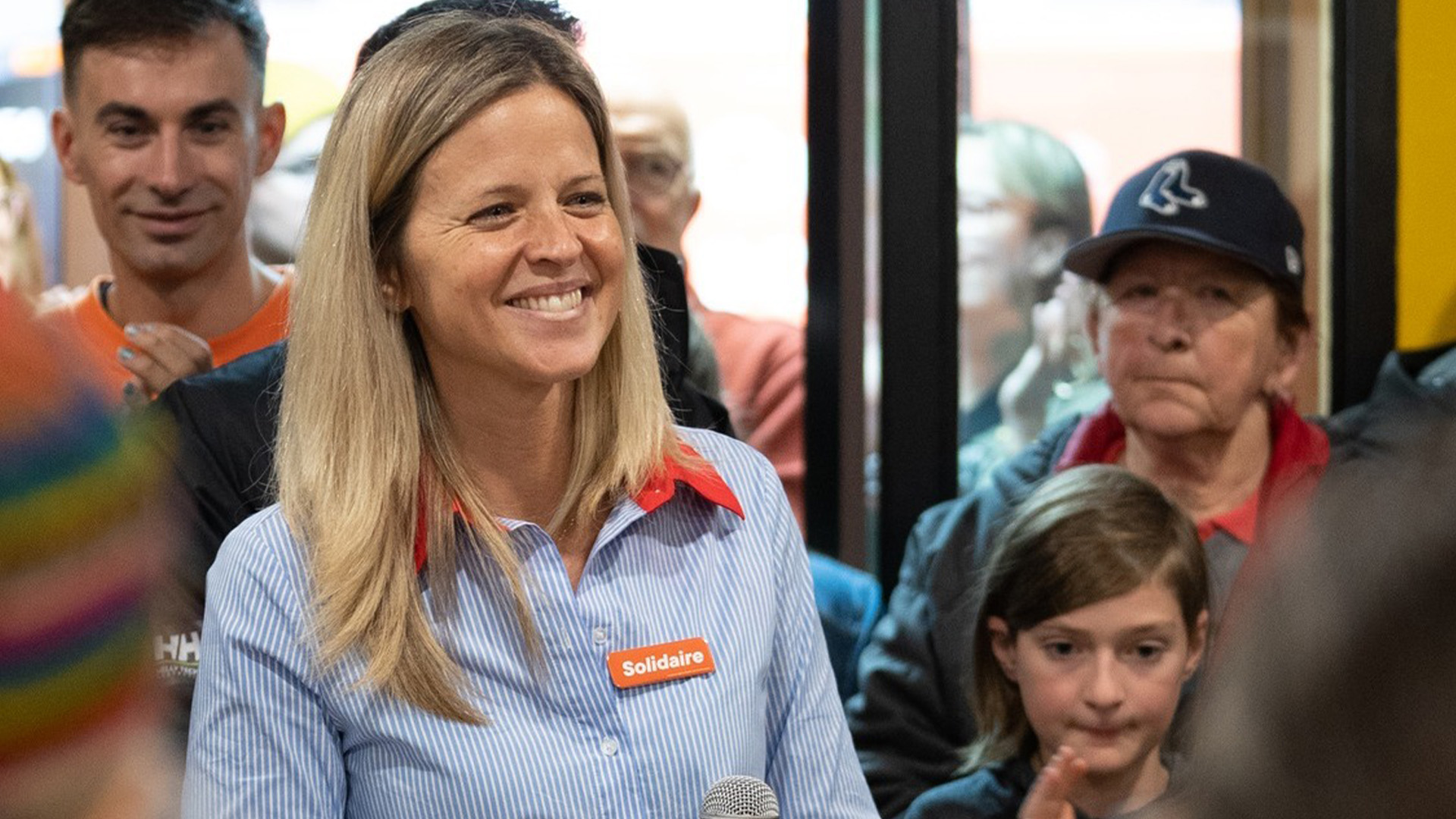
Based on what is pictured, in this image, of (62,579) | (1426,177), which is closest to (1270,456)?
(1426,177)

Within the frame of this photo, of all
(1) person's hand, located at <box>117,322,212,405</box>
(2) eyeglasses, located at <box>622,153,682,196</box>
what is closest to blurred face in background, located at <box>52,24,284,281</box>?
(1) person's hand, located at <box>117,322,212,405</box>

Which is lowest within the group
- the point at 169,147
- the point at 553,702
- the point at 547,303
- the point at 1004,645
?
the point at 1004,645

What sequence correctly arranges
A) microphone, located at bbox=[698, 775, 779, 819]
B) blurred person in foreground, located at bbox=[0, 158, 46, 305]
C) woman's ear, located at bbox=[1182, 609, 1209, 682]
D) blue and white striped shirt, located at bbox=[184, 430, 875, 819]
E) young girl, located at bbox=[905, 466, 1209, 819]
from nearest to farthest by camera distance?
microphone, located at bbox=[698, 775, 779, 819] → blue and white striped shirt, located at bbox=[184, 430, 875, 819] → young girl, located at bbox=[905, 466, 1209, 819] → woman's ear, located at bbox=[1182, 609, 1209, 682] → blurred person in foreground, located at bbox=[0, 158, 46, 305]

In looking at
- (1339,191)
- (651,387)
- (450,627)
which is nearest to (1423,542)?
(450,627)

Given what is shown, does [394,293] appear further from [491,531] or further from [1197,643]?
[1197,643]

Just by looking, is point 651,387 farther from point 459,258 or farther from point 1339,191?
point 1339,191

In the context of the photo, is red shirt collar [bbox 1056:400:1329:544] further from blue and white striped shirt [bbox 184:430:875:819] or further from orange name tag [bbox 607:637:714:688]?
orange name tag [bbox 607:637:714:688]

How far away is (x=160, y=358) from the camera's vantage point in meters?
2.58

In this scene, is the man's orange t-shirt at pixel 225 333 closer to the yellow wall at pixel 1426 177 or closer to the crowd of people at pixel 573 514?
the crowd of people at pixel 573 514

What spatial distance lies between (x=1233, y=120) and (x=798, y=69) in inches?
40.1

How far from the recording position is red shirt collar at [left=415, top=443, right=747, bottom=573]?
1998 millimetres

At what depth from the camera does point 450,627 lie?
73.9 inches

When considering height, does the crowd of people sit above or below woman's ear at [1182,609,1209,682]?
above

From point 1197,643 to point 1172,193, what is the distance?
0.80 metres
